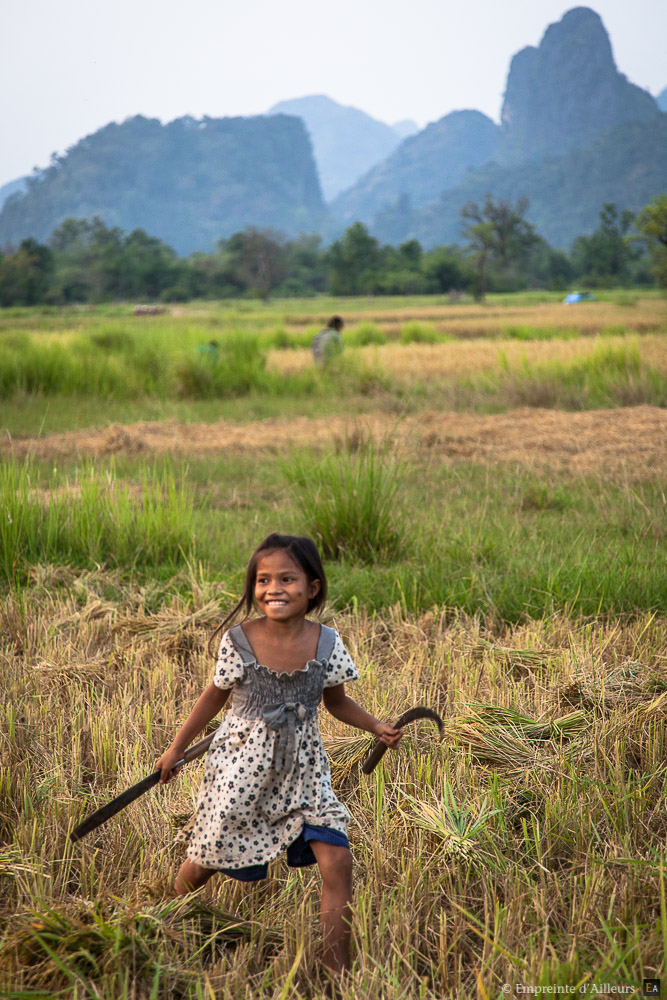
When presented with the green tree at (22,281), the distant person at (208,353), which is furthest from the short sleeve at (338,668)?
the green tree at (22,281)

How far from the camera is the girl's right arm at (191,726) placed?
1.88 meters

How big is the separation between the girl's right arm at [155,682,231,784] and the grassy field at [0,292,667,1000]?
28 centimetres

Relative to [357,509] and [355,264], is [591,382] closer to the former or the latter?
[357,509]

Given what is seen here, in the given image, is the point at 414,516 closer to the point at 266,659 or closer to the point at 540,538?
the point at 540,538

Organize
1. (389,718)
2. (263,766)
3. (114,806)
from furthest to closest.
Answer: (389,718) → (263,766) → (114,806)

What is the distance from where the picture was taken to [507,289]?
7981 cm

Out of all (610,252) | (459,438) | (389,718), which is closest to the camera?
(389,718)

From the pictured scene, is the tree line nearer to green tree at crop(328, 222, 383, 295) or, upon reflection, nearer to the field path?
green tree at crop(328, 222, 383, 295)

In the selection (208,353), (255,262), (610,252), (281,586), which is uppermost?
(255,262)

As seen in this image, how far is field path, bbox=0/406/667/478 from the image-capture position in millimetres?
7652

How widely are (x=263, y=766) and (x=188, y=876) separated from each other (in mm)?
336

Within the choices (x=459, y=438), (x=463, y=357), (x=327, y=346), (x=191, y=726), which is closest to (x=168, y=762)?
(x=191, y=726)

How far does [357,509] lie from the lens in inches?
188

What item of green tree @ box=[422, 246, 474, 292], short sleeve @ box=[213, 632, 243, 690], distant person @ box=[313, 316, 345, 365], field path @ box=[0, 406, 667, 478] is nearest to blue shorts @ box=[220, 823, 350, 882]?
short sleeve @ box=[213, 632, 243, 690]
